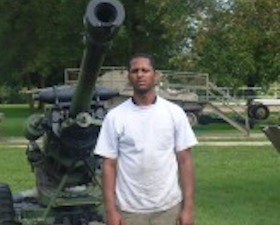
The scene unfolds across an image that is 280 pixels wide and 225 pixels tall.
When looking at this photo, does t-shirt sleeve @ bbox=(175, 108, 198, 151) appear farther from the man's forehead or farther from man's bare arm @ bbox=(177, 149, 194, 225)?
the man's forehead

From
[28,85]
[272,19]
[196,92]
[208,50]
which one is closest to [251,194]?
[272,19]

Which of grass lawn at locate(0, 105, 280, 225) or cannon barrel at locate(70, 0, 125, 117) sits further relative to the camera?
grass lawn at locate(0, 105, 280, 225)

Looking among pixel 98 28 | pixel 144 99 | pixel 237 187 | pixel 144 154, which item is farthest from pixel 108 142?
pixel 237 187

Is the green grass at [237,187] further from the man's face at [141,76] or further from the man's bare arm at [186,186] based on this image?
the man's face at [141,76]

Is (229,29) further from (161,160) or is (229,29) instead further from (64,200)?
(161,160)

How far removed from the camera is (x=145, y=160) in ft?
18.7

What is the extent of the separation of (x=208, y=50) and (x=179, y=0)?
575 centimetres

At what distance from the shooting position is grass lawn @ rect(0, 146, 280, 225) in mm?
11125

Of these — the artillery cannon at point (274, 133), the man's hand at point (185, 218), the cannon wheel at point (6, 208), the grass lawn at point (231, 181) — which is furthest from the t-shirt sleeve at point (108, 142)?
the grass lawn at point (231, 181)

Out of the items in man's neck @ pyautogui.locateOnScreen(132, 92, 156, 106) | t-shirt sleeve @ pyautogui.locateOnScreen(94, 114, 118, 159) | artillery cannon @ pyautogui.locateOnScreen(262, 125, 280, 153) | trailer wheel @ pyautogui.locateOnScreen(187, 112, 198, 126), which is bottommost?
trailer wheel @ pyautogui.locateOnScreen(187, 112, 198, 126)

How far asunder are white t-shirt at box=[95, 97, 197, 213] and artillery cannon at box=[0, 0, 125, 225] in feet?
7.38

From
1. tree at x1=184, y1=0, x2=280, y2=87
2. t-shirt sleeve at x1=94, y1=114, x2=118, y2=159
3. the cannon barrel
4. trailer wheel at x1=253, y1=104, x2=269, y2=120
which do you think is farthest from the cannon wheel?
trailer wheel at x1=253, y1=104, x2=269, y2=120

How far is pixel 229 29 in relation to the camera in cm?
1498

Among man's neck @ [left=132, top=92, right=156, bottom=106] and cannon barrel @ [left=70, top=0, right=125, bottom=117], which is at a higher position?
cannon barrel @ [left=70, top=0, right=125, bottom=117]
